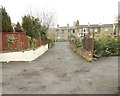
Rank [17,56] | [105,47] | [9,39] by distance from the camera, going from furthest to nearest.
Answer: [105,47], [9,39], [17,56]

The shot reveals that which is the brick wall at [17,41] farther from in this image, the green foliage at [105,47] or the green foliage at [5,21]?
the green foliage at [105,47]

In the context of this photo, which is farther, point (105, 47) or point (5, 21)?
point (105, 47)

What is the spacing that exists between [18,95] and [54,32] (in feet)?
267

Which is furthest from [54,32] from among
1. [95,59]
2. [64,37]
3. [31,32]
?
[95,59]

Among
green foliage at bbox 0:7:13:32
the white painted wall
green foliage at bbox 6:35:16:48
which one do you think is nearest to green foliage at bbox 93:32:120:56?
the white painted wall

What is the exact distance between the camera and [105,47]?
18094 millimetres

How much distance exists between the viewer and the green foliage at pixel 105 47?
56.6 feet

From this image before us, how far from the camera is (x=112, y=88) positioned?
7227 millimetres

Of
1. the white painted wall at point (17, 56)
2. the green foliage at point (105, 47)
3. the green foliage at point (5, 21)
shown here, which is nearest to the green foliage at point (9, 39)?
the green foliage at point (5, 21)

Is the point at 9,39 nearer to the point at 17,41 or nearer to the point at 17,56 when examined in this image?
the point at 17,41

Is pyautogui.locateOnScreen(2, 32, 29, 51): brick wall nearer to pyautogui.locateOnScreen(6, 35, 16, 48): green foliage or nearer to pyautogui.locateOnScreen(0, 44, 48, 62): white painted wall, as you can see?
pyautogui.locateOnScreen(6, 35, 16, 48): green foliage

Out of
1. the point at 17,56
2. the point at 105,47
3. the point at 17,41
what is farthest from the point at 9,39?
the point at 105,47

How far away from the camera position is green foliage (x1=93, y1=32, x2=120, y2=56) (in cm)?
1727

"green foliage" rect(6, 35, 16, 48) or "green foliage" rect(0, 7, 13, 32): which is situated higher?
Answer: "green foliage" rect(0, 7, 13, 32)
